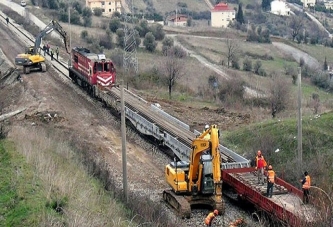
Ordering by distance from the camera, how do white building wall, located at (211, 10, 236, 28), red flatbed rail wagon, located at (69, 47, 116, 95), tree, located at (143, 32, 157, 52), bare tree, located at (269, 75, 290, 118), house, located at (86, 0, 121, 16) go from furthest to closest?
white building wall, located at (211, 10, 236, 28) < house, located at (86, 0, 121, 16) < tree, located at (143, 32, 157, 52) < bare tree, located at (269, 75, 290, 118) < red flatbed rail wagon, located at (69, 47, 116, 95)

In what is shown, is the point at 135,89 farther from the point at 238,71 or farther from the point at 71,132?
the point at 238,71

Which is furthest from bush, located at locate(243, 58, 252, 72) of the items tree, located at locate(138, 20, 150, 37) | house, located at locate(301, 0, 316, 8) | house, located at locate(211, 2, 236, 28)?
house, located at locate(301, 0, 316, 8)

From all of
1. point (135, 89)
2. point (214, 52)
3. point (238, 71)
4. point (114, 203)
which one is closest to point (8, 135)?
point (114, 203)

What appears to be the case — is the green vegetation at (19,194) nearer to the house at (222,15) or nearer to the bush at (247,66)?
the bush at (247,66)

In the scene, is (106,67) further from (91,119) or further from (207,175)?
(207,175)

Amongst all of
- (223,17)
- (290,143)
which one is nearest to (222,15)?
(223,17)

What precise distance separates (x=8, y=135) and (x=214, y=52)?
207 feet

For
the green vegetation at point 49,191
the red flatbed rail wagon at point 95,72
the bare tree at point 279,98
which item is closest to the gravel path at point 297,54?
the bare tree at point 279,98

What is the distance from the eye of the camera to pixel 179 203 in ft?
67.2

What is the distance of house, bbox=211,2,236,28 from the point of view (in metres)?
139

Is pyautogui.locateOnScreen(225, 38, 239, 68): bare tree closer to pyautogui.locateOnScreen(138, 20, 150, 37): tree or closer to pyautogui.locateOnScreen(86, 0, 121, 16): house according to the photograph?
pyautogui.locateOnScreen(138, 20, 150, 37): tree

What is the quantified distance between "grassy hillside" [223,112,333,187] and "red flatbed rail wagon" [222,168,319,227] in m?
1.56

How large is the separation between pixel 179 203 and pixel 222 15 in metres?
123

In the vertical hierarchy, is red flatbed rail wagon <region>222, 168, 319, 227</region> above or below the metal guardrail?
below
